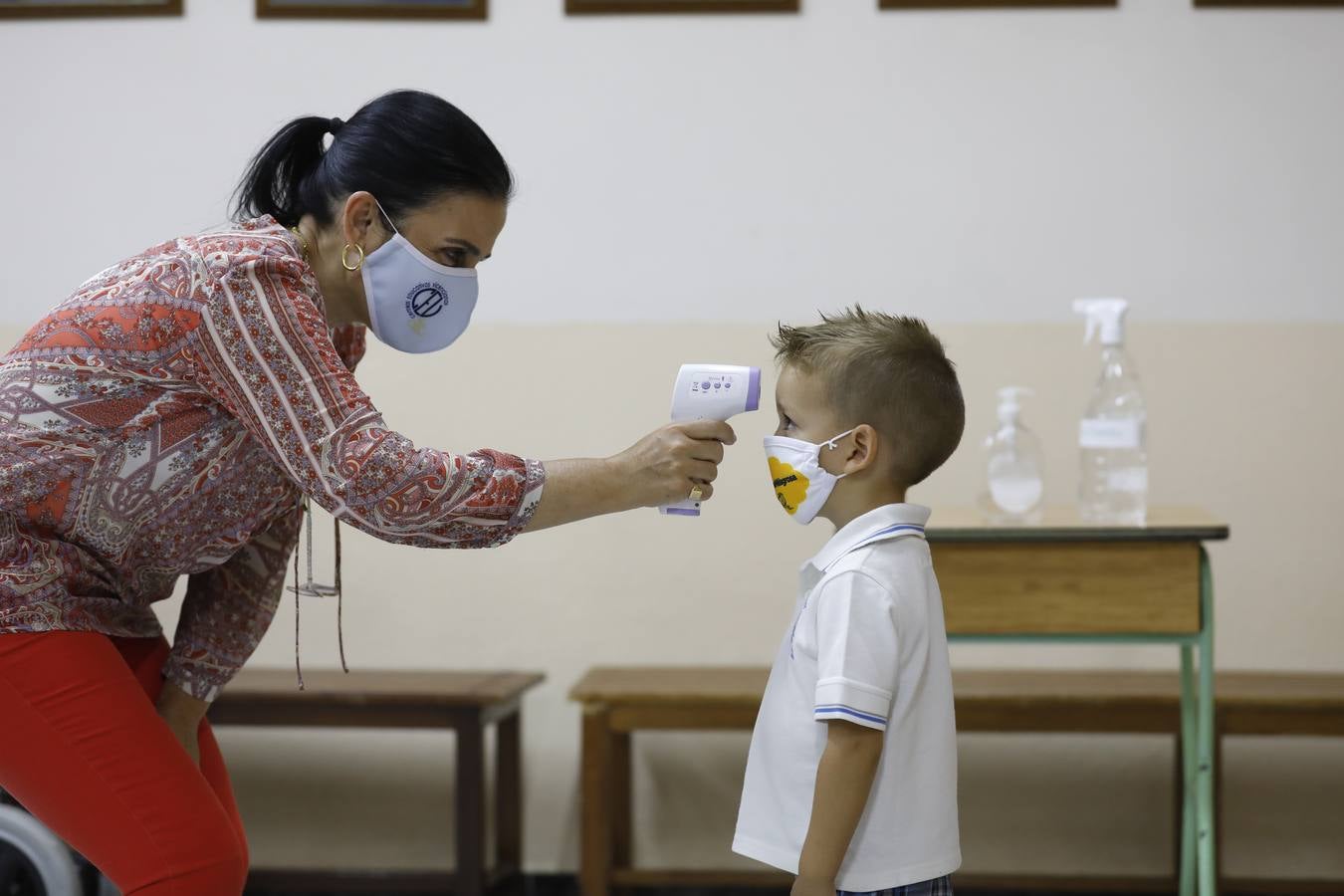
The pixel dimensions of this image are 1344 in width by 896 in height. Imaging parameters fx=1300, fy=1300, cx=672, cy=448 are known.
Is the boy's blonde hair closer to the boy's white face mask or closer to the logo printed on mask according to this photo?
the boy's white face mask

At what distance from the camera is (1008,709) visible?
2.79m

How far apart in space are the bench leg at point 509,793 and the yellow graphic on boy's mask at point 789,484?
72.3 inches

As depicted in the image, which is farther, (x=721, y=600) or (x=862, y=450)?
(x=721, y=600)

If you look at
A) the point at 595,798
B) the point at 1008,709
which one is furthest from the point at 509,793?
the point at 1008,709

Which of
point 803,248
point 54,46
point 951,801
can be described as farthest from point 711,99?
point 951,801

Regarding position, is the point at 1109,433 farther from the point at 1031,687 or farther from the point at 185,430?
the point at 185,430

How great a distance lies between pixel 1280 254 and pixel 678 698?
177 centimetres

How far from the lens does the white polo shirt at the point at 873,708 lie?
4.26ft

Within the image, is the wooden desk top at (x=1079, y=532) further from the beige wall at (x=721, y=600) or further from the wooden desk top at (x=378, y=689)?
the wooden desk top at (x=378, y=689)

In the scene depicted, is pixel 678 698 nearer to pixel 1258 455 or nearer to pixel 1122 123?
pixel 1258 455

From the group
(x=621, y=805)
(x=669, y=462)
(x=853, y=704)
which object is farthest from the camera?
(x=621, y=805)

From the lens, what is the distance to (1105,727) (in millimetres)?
2805

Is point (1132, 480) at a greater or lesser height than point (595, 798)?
greater

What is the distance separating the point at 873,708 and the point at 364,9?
8.25ft
